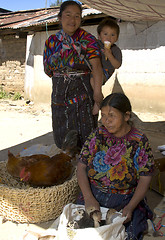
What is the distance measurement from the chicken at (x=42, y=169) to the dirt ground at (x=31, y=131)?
401 mm

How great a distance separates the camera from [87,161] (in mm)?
2061

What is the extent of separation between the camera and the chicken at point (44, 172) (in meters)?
2.23

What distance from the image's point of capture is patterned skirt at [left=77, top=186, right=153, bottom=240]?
1.91m

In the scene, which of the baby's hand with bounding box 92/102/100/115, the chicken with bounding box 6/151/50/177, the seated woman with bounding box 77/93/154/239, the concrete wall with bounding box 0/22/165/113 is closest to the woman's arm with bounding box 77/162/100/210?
the seated woman with bounding box 77/93/154/239

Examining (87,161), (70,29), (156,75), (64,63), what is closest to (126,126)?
(87,161)

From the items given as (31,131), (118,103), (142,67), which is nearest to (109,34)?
(118,103)

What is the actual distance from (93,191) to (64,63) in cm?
122

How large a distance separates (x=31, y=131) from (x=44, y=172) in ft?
11.3

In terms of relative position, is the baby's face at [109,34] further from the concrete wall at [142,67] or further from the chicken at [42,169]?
the concrete wall at [142,67]

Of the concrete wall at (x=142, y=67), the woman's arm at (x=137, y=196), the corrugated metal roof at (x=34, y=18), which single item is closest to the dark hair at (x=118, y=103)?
the woman's arm at (x=137, y=196)

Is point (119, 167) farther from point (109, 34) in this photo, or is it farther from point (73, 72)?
point (109, 34)

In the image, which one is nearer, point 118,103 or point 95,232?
point 95,232

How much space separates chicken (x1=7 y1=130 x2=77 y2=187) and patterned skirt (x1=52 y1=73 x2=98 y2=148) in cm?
28

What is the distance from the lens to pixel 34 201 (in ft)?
7.08
